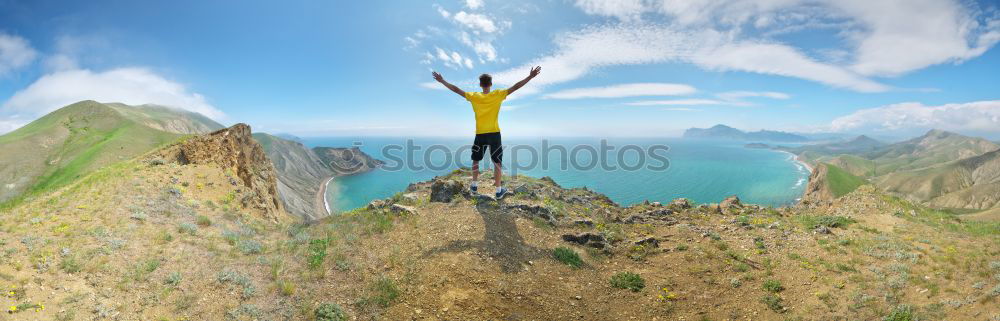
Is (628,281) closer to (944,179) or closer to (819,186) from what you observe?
(819,186)

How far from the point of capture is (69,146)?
91.5 m

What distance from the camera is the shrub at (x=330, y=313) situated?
667 centimetres

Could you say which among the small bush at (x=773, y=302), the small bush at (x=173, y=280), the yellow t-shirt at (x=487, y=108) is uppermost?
the yellow t-shirt at (x=487, y=108)

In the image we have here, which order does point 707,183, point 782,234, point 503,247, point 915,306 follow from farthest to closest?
point 707,183 < point 782,234 < point 503,247 < point 915,306

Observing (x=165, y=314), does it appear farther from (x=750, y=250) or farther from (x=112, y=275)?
(x=750, y=250)

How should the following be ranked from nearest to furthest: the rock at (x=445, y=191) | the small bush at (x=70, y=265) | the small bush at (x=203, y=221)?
the small bush at (x=70, y=265) < the small bush at (x=203, y=221) < the rock at (x=445, y=191)

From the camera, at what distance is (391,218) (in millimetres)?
11633

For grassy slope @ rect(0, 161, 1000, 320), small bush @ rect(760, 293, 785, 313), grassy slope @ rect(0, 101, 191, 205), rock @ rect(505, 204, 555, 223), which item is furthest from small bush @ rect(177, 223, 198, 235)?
grassy slope @ rect(0, 101, 191, 205)

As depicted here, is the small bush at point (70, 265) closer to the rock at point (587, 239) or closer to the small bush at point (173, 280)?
the small bush at point (173, 280)

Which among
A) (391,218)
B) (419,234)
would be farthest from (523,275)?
(391,218)

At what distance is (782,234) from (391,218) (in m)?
14.0

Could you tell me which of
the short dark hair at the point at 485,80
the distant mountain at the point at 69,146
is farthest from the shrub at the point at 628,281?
the distant mountain at the point at 69,146

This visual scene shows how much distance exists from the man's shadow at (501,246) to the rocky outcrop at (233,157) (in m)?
11.9

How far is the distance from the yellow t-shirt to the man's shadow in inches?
114
